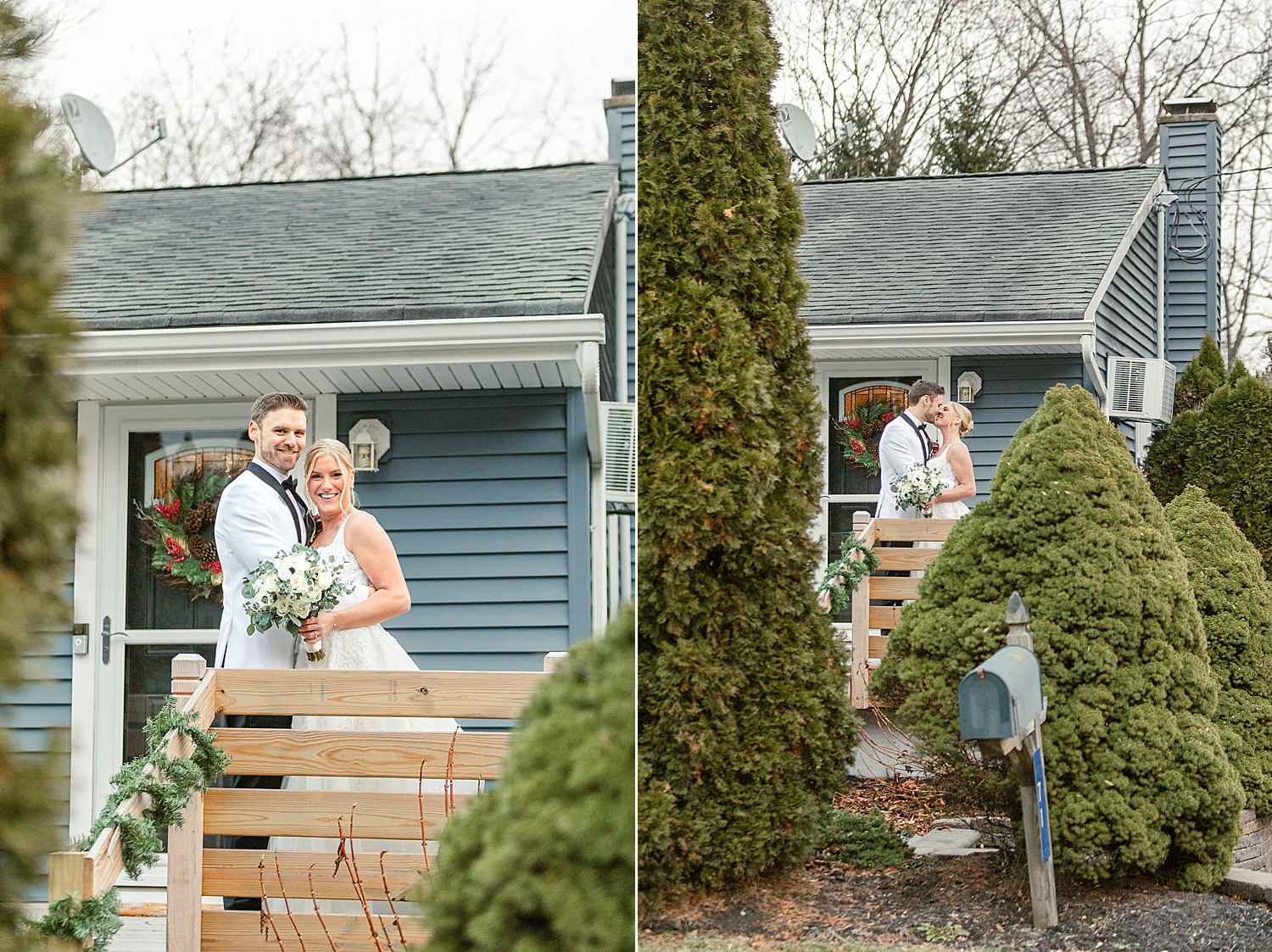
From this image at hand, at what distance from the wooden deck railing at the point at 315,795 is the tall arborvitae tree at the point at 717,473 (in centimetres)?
66

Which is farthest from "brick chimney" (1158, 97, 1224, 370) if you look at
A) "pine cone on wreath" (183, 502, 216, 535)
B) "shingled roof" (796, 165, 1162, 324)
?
"pine cone on wreath" (183, 502, 216, 535)

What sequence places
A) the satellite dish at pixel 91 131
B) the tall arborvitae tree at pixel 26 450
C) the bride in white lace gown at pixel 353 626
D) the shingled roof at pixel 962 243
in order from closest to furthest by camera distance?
the tall arborvitae tree at pixel 26 450, the satellite dish at pixel 91 131, the bride in white lace gown at pixel 353 626, the shingled roof at pixel 962 243

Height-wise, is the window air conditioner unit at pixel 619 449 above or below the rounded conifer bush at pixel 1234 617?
above

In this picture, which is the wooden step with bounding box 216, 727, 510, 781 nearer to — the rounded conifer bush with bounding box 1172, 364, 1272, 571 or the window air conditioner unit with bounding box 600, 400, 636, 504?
the window air conditioner unit with bounding box 600, 400, 636, 504

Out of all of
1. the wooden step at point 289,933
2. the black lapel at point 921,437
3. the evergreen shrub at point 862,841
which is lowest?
the evergreen shrub at point 862,841

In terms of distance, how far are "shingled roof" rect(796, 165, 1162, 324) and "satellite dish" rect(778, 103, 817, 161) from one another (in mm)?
89

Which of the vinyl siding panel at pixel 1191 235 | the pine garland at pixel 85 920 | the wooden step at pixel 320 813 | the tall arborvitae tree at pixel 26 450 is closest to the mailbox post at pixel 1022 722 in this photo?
the vinyl siding panel at pixel 1191 235

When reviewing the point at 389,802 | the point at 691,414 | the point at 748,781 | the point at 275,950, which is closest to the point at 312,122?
the point at 691,414

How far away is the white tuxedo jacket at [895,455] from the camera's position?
2.70 m

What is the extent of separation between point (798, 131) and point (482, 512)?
4.54 ft

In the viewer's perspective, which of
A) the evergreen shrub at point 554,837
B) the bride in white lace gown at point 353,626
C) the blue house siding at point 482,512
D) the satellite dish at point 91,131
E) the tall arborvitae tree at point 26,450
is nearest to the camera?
the tall arborvitae tree at point 26,450

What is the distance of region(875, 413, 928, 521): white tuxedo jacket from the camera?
2695mm

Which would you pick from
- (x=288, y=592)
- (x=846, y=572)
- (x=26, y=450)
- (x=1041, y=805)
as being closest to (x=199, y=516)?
(x=288, y=592)

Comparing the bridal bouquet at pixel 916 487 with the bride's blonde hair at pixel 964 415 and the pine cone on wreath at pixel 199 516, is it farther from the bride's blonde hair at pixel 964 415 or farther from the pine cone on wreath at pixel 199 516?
the pine cone on wreath at pixel 199 516
